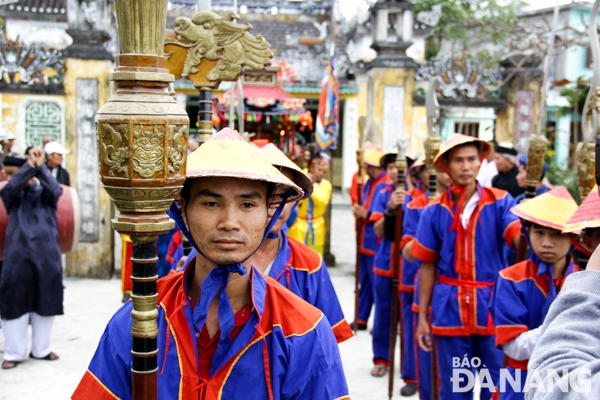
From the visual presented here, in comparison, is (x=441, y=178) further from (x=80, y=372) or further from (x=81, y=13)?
(x=81, y=13)

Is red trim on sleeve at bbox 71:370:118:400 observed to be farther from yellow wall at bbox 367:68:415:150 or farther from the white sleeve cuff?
yellow wall at bbox 367:68:415:150

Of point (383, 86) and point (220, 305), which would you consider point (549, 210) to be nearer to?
point (220, 305)

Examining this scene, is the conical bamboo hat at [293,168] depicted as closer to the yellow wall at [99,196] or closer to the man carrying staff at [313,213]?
the man carrying staff at [313,213]

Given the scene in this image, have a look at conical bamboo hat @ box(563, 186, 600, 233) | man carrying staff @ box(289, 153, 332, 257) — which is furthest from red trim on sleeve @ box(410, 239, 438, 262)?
man carrying staff @ box(289, 153, 332, 257)

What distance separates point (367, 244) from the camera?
25.8 feet

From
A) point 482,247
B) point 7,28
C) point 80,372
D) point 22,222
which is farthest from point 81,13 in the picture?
point 7,28

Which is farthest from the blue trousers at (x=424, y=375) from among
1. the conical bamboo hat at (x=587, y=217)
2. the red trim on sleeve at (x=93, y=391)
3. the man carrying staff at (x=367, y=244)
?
the red trim on sleeve at (x=93, y=391)

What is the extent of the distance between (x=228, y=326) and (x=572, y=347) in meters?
1.00

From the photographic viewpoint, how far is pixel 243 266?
2.23m

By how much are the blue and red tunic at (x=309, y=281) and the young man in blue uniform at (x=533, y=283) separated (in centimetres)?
83

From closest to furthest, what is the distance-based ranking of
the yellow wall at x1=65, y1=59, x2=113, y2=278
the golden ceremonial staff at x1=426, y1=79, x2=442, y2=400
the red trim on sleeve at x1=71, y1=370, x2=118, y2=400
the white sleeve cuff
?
the red trim on sleeve at x1=71, y1=370, x2=118, y2=400, the white sleeve cuff, the golden ceremonial staff at x1=426, y1=79, x2=442, y2=400, the yellow wall at x1=65, y1=59, x2=113, y2=278

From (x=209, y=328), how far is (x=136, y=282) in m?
0.44

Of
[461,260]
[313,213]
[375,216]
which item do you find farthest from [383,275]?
[313,213]

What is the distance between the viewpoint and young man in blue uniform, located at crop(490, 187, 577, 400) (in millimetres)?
3701
